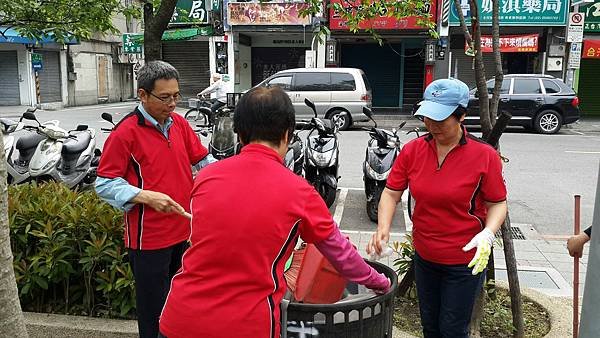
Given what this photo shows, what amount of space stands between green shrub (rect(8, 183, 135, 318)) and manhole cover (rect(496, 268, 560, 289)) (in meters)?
3.10

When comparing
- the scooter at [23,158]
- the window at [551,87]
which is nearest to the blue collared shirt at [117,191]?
the scooter at [23,158]

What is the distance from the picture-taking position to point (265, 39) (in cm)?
2228

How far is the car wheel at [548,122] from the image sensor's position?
14.8 meters

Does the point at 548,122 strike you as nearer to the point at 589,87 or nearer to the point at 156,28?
the point at 589,87

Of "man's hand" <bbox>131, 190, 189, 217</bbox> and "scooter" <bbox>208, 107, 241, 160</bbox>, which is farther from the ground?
"man's hand" <bbox>131, 190, 189, 217</bbox>

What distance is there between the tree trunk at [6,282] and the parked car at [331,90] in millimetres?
13146

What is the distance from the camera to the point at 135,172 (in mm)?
2695

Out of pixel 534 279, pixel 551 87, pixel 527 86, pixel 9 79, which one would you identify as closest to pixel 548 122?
pixel 551 87

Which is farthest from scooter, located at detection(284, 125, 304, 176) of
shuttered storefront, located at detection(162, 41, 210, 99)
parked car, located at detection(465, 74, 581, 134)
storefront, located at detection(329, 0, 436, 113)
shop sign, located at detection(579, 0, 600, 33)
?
shuttered storefront, located at detection(162, 41, 210, 99)

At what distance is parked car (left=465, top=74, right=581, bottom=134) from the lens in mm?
14719

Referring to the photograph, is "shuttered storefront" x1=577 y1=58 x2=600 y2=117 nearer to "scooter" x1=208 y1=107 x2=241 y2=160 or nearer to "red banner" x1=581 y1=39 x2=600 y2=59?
"red banner" x1=581 y1=39 x2=600 y2=59

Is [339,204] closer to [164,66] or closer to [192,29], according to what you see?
[164,66]

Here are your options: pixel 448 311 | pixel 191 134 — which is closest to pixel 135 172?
pixel 191 134

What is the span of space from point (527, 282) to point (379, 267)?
2.93 meters
